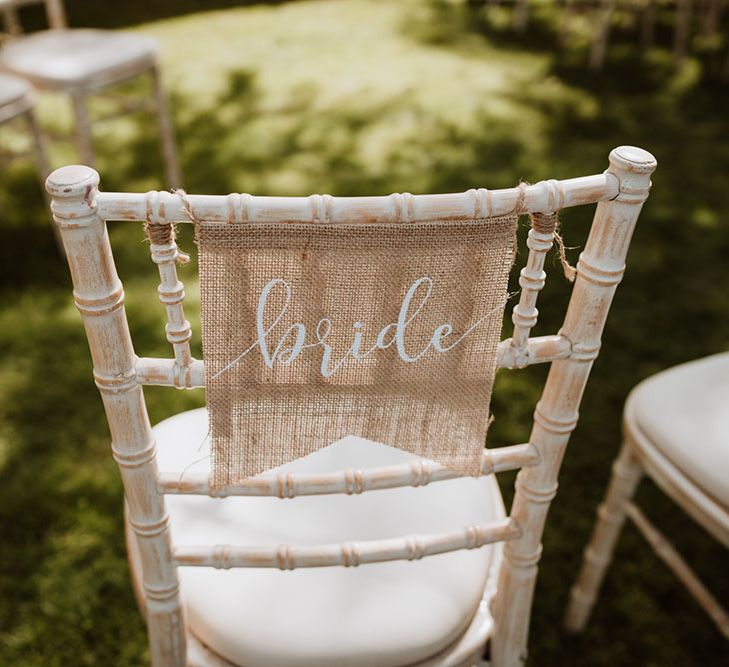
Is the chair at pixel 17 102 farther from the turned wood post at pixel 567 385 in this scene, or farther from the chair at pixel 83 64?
the turned wood post at pixel 567 385

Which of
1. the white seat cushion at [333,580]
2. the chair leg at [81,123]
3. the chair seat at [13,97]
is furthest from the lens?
the chair leg at [81,123]

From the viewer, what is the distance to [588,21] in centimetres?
462

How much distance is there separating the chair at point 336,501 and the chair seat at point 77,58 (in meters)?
1.68

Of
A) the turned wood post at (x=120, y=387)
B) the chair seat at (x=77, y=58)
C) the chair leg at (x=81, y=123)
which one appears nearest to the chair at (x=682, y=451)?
the turned wood post at (x=120, y=387)

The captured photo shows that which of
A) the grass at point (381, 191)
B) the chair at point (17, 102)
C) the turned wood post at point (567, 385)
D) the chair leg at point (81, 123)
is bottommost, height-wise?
the grass at point (381, 191)

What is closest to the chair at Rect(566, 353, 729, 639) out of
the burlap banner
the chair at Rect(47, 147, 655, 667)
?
the chair at Rect(47, 147, 655, 667)

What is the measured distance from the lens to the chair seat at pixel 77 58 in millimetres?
2393

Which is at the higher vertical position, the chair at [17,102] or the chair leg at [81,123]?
the chair at [17,102]

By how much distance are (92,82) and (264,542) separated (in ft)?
6.29

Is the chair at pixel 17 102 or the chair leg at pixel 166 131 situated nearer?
the chair at pixel 17 102

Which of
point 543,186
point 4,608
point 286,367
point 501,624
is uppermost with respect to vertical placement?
point 543,186

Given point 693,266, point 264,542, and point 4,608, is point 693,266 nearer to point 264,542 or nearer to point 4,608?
point 264,542

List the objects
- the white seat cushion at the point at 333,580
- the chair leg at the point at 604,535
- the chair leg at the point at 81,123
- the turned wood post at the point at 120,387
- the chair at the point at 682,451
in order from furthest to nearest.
→ the chair leg at the point at 81,123 < the chair leg at the point at 604,535 < the chair at the point at 682,451 < the white seat cushion at the point at 333,580 < the turned wood post at the point at 120,387

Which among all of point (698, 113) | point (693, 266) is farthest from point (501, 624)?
point (698, 113)
